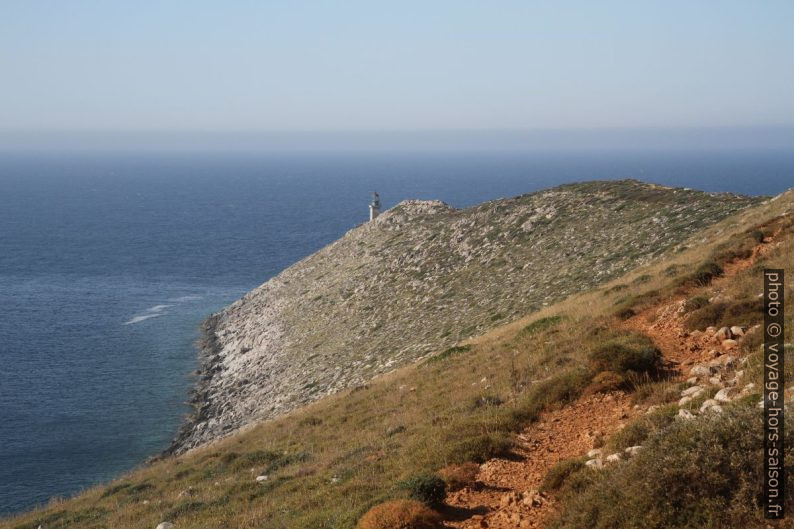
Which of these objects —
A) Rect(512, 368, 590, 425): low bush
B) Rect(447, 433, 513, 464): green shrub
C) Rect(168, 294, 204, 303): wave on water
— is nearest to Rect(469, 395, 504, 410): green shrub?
Rect(512, 368, 590, 425): low bush

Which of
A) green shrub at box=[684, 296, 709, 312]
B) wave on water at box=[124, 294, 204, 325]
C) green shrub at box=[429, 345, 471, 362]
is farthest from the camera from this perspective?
wave on water at box=[124, 294, 204, 325]

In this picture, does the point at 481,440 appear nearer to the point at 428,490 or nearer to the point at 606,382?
the point at 428,490

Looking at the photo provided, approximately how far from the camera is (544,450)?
14414 millimetres

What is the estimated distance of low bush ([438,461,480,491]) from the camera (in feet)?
43.5

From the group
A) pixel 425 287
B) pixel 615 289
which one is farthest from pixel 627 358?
pixel 425 287

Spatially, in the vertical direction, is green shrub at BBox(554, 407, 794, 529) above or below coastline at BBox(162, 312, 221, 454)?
above

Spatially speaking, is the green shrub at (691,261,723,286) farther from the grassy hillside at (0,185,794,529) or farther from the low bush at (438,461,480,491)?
the low bush at (438,461,480,491)

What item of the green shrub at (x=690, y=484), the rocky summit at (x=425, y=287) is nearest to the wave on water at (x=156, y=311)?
the rocky summit at (x=425, y=287)

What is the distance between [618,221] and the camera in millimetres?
49031

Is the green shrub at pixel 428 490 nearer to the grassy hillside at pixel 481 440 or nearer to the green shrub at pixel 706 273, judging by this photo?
the grassy hillside at pixel 481 440

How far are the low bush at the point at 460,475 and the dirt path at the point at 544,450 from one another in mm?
137

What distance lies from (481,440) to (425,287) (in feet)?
124

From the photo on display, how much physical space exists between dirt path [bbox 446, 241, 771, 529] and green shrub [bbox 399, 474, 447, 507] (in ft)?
0.83

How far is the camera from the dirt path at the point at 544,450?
1177cm
